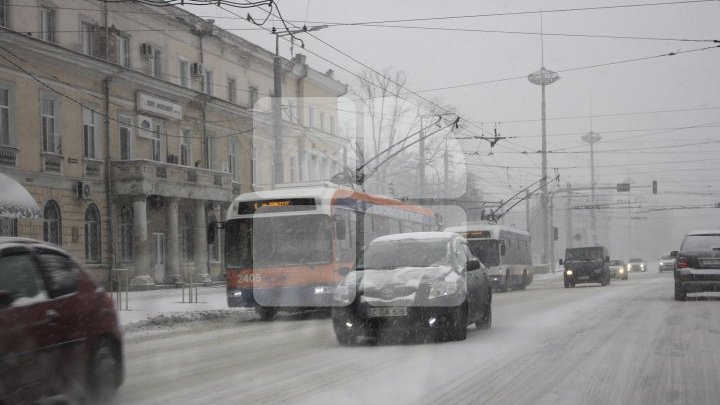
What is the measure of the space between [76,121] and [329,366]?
84.9 ft

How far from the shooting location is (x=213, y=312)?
23000mm

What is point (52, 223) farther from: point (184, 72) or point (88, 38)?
point (184, 72)

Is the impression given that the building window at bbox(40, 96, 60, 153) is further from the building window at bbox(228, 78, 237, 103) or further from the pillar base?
the building window at bbox(228, 78, 237, 103)

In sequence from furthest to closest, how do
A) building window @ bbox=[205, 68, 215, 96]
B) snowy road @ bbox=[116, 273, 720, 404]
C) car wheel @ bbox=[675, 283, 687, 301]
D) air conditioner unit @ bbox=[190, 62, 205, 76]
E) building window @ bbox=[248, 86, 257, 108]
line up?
building window @ bbox=[248, 86, 257, 108] < building window @ bbox=[205, 68, 215, 96] < air conditioner unit @ bbox=[190, 62, 205, 76] < car wheel @ bbox=[675, 283, 687, 301] < snowy road @ bbox=[116, 273, 720, 404]

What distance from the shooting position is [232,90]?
45812mm

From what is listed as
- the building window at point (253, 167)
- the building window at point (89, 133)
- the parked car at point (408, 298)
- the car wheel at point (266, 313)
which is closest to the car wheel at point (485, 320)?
the parked car at point (408, 298)

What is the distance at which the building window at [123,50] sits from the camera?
36312mm

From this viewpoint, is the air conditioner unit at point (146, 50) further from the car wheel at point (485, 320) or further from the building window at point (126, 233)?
the car wheel at point (485, 320)

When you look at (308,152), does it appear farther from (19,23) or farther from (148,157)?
(19,23)

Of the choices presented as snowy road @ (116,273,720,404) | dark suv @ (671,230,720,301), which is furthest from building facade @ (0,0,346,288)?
dark suv @ (671,230,720,301)

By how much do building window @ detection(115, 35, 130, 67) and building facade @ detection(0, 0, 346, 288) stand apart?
9 cm

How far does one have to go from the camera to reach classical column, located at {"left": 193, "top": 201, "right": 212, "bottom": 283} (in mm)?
41000

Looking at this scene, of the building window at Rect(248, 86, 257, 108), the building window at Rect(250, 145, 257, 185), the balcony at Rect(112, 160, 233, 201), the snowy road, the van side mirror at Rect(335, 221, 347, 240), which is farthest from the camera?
the building window at Rect(250, 145, 257, 185)

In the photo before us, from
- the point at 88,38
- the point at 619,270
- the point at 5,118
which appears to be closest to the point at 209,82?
the point at 88,38
